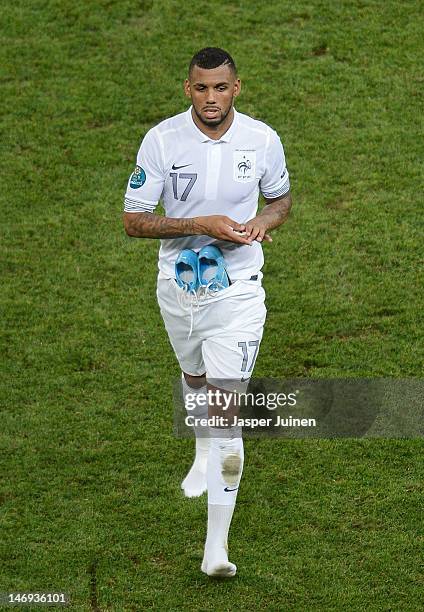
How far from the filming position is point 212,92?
7574 mm

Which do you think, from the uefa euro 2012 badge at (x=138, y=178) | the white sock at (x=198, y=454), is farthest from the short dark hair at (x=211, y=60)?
the white sock at (x=198, y=454)

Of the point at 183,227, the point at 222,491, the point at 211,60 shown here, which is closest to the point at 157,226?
the point at 183,227

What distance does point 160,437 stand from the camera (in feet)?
29.9

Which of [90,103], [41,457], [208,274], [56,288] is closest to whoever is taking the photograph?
[208,274]

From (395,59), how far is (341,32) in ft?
2.05

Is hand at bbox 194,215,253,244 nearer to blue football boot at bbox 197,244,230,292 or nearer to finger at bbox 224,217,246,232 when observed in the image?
finger at bbox 224,217,246,232

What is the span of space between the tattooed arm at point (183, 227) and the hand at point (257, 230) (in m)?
0.04

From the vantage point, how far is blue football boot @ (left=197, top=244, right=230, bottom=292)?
7.72m

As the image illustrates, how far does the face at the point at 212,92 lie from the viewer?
24.8 feet

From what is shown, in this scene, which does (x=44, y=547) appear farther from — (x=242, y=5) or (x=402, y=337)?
(x=242, y=5)

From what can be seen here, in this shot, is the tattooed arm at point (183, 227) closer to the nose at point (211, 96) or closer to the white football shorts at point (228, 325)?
the white football shorts at point (228, 325)

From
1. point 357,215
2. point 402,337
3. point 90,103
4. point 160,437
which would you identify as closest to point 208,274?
point 160,437

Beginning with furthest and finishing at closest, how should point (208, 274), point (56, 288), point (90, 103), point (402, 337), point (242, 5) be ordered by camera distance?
point (242, 5) < point (90, 103) < point (56, 288) < point (402, 337) < point (208, 274)

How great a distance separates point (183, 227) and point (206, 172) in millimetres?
351
